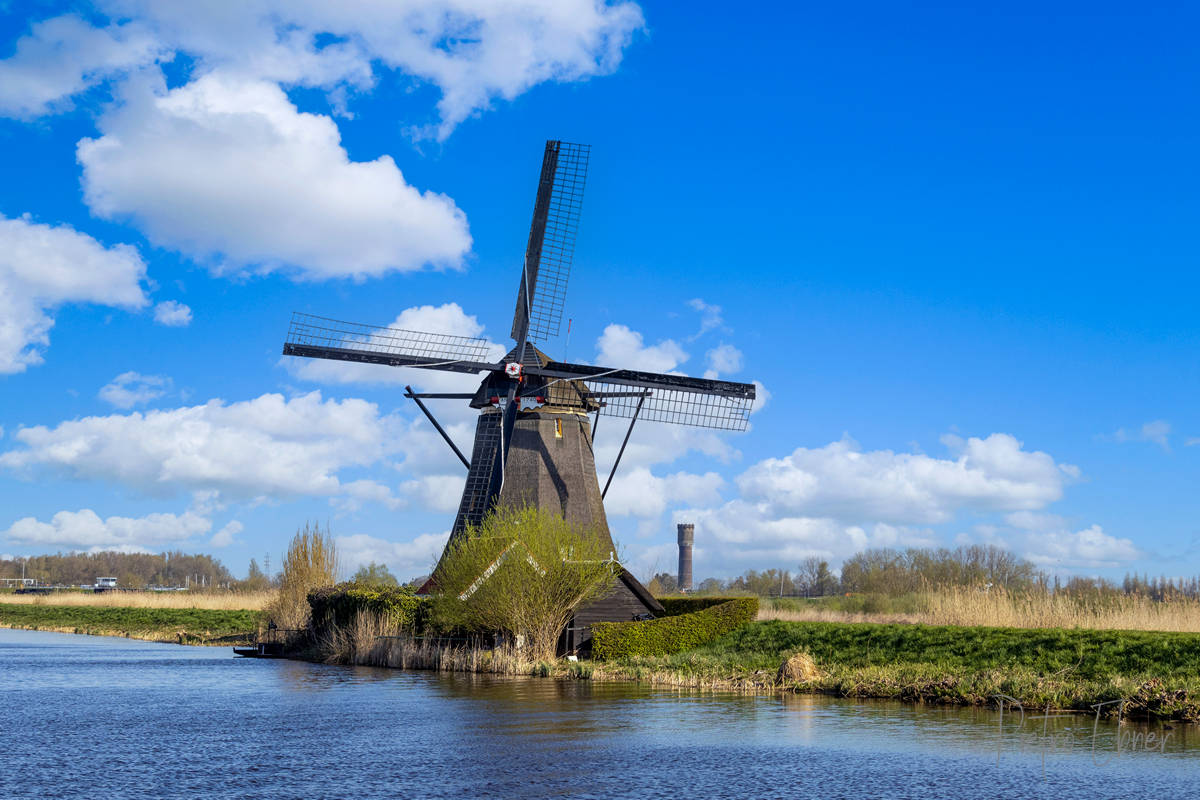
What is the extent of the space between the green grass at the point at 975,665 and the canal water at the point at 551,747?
0.89 metres

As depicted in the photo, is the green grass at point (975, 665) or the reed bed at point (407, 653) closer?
the green grass at point (975, 665)

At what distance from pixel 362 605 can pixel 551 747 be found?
18296 millimetres

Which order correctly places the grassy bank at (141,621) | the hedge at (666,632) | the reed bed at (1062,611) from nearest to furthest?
the reed bed at (1062,611), the hedge at (666,632), the grassy bank at (141,621)

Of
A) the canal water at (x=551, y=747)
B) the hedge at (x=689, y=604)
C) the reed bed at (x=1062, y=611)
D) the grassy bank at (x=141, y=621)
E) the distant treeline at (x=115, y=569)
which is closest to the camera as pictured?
the canal water at (x=551, y=747)

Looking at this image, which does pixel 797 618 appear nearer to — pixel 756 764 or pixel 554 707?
pixel 554 707

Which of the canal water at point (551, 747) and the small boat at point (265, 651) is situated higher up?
the canal water at point (551, 747)

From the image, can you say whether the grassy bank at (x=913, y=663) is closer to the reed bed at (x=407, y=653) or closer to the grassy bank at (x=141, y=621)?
the reed bed at (x=407, y=653)

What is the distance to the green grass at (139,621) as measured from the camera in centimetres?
5138

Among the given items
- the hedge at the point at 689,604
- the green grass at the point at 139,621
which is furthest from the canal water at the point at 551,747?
the green grass at the point at 139,621

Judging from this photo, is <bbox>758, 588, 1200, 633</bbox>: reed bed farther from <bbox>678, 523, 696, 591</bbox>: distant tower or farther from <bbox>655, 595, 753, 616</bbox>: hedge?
<bbox>678, 523, 696, 591</bbox>: distant tower

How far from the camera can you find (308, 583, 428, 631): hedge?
31250mm

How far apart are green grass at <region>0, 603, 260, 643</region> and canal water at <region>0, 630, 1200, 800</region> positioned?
28.3m

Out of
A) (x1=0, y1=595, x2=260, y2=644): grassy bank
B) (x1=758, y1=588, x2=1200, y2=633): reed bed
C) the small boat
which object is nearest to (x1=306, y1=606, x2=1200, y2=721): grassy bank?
(x1=758, y1=588, x2=1200, y2=633): reed bed

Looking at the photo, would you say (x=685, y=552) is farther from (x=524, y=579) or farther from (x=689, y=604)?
(x=524, y=579)
